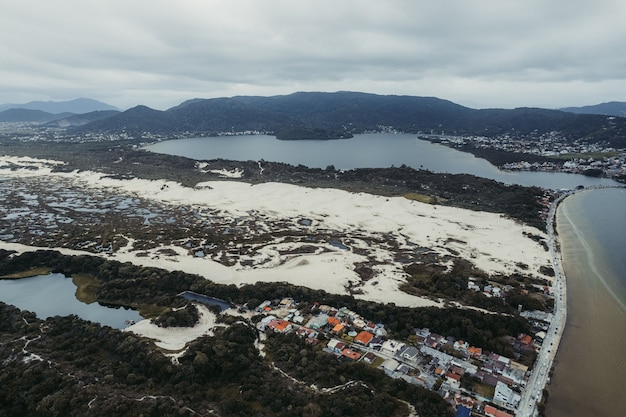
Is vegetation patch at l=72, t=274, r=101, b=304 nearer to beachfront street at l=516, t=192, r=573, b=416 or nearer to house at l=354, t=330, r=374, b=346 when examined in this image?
house at l=354, t=330, r=374, b=346

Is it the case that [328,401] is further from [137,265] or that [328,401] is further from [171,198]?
[171,198]

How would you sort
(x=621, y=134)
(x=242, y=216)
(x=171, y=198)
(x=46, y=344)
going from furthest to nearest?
1. (x=621, y=134)
2. (x=171, y=198)
3. (x=242, y=216)
4. (x=46, y=344)

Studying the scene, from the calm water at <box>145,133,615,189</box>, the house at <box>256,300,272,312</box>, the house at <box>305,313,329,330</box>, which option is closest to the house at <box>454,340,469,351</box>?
the house at <box>305,313,329,330</box>

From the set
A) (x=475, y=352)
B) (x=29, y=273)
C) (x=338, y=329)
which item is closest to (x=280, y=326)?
(x=338, y=329)

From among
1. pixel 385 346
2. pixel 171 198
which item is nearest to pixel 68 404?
pixel 385 346

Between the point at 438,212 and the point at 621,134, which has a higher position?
the point at 621,134

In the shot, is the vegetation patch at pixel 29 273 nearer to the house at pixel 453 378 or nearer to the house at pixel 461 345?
the house at pixel 453 378

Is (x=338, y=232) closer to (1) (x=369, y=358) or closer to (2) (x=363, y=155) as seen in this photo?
(1) (x=369, y=358)
